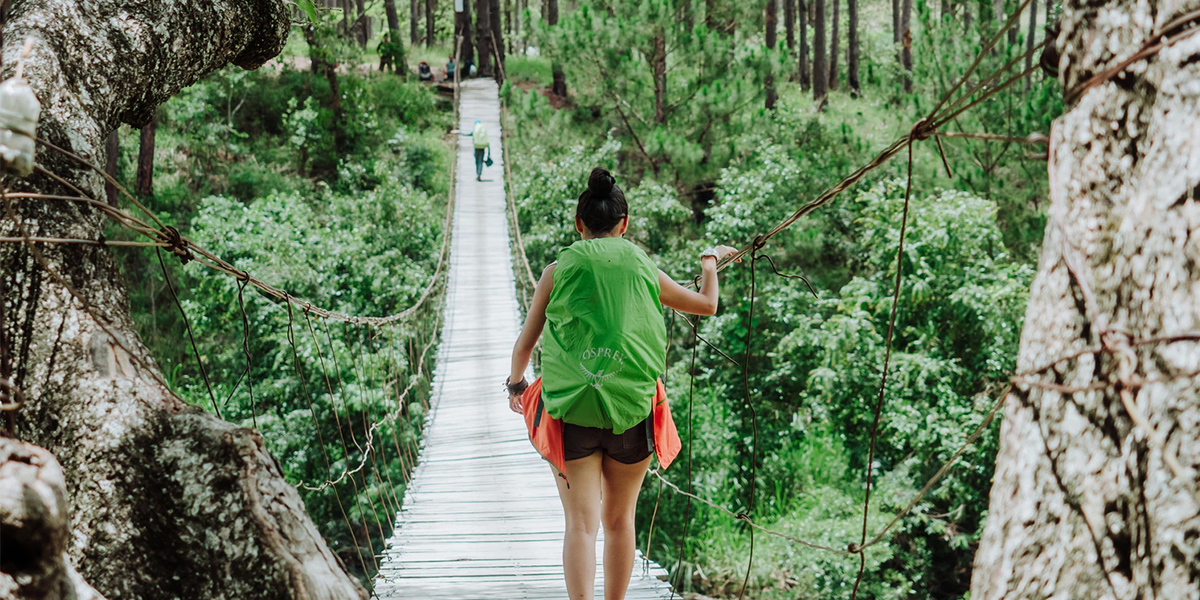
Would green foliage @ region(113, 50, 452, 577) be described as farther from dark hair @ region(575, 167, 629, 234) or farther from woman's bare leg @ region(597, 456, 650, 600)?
dark hair @ region(575, 167, 629, 234)

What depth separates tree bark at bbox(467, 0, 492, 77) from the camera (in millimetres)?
12719

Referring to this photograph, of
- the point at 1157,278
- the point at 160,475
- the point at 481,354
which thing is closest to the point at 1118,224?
the point at 1157,278

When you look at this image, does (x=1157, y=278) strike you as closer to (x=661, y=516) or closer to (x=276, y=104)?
(x=661, y=516)

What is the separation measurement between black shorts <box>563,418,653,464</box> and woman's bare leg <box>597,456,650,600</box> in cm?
3

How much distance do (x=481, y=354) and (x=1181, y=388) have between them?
4.52 meters

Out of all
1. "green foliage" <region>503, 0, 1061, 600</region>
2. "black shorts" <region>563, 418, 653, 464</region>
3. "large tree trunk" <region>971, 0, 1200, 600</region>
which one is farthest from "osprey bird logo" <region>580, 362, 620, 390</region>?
"green foliage" <region>503, 0, 1061, 600</region>

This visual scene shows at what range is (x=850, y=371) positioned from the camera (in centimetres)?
498

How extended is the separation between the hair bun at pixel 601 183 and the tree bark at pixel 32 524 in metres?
0.92

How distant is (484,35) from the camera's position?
42.6 feet

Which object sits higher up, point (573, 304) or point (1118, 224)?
point (1118, 224)

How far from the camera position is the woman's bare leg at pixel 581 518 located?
1368mm

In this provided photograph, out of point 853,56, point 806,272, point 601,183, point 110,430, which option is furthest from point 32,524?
point 853,56

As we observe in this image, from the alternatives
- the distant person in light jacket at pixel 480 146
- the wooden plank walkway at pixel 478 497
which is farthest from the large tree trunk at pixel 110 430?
the distant person in light jacket at pixel 480 146

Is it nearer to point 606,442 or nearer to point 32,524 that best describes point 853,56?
point 606,442
